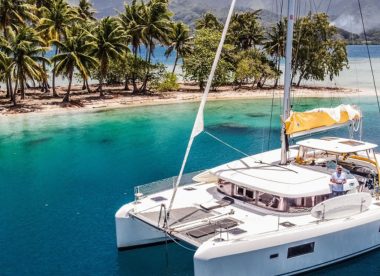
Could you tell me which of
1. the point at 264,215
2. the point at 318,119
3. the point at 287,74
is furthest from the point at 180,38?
the point at 264,215

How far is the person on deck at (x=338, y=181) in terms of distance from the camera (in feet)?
53.2

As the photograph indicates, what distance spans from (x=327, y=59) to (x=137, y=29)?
26.0 metres

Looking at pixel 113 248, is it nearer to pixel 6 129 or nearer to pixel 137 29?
pixel 6 129

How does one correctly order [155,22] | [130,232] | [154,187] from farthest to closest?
[155,22], [154,187], [130,232]

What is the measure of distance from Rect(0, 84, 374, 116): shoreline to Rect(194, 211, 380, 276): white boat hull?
34891 mm

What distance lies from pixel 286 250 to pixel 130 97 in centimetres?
4327

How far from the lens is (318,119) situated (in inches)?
796

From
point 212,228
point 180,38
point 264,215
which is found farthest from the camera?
point 180,38

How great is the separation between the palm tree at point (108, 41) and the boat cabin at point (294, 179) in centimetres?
3440

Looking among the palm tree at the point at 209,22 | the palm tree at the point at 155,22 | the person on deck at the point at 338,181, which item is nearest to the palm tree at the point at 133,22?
the palm tree at the point at 155,22

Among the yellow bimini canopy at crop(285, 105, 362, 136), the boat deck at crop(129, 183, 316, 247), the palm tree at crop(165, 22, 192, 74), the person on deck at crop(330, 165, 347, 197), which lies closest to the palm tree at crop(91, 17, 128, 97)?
the palm tree at crop(165, 22, 192, 74)

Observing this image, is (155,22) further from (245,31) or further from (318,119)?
(318,119)

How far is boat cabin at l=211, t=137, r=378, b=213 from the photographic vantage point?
16078 millimetres

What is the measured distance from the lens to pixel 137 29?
5509cm
